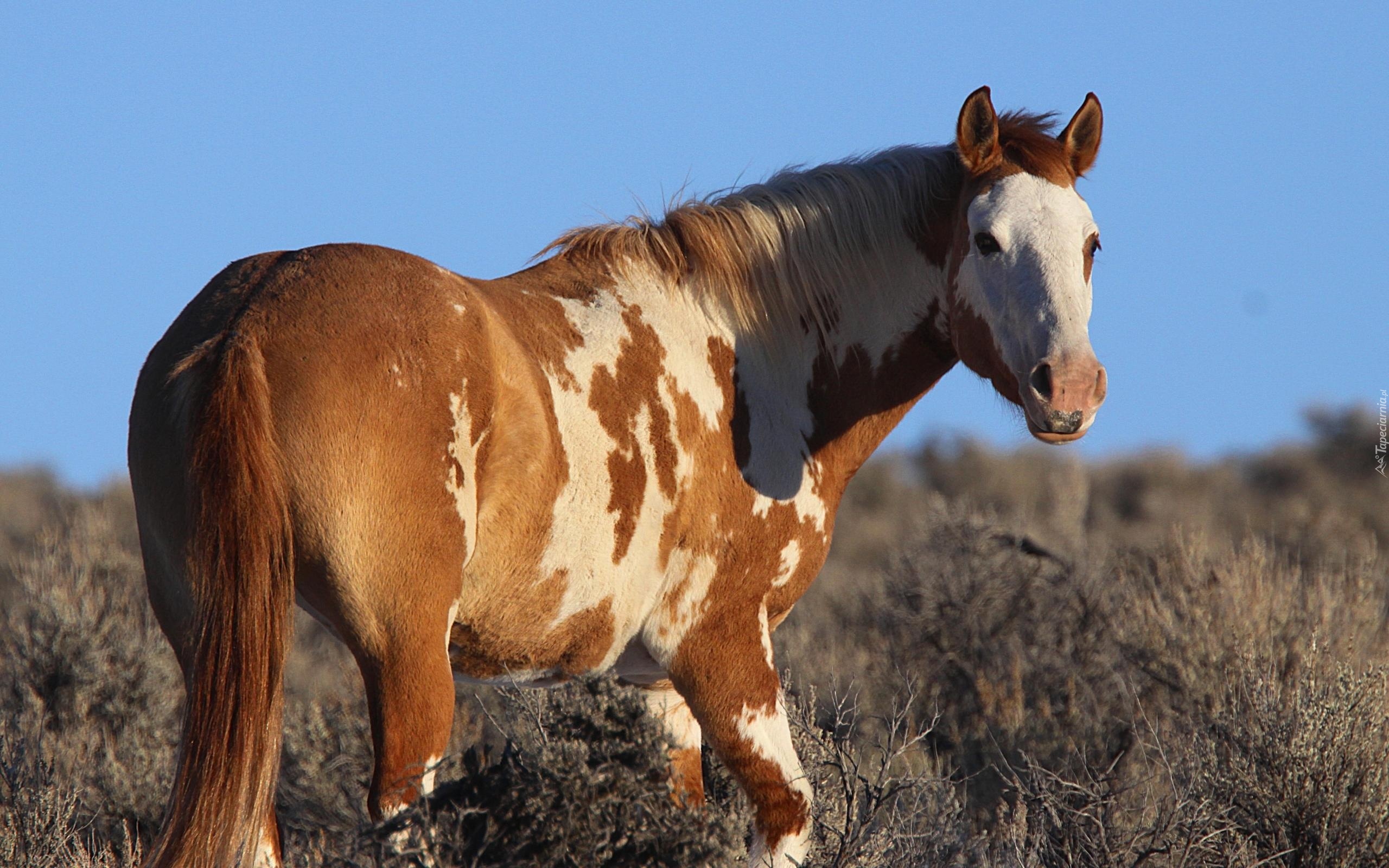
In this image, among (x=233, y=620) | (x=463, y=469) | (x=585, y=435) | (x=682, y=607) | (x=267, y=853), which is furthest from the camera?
(x=682, y=607)

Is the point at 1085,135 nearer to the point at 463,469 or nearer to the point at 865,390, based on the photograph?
the point at 865,390

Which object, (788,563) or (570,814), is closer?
(570,814)

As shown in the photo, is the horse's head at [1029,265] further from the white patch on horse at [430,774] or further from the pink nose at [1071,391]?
the white patch on horse at [430,774]

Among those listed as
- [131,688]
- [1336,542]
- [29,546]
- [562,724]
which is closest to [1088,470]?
[1336,542]

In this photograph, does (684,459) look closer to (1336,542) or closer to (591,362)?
(591,362)

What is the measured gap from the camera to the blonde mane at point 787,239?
4.19 m

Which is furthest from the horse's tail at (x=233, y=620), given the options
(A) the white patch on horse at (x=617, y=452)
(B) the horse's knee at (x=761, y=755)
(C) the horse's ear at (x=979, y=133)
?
(C) the horse's ear at (x=979, y=133)

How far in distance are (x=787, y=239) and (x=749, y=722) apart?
154cm

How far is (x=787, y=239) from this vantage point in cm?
427

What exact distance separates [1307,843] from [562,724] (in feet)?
8.51

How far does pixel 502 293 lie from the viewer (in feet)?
12.2

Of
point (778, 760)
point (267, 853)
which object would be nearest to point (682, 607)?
point (778, 760)

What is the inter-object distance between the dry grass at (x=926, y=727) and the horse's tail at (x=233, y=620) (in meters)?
0.28

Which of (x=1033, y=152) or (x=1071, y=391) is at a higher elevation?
(x=1033, y=152)
